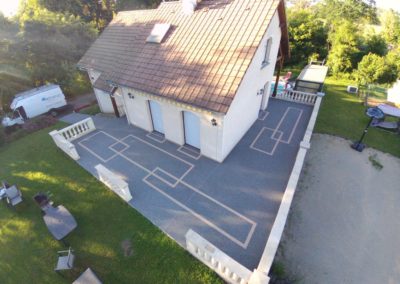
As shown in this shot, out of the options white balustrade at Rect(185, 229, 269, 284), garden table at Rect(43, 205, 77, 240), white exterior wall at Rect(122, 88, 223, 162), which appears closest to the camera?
white balustrade at Rect(185, 229, 269, 284)

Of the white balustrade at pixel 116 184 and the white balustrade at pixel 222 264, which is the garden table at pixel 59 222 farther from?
the white balustrade at pixel 222 264

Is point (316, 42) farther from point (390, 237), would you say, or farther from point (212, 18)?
point (390, 237)

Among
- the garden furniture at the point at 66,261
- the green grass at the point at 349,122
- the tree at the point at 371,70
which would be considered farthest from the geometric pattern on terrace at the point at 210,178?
the tree at the point at 371,70

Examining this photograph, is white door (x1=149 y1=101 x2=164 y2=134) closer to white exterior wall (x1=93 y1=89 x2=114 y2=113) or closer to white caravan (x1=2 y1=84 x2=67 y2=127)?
white exterior wall (x1=93 y1=89 x2=114 y2=113)

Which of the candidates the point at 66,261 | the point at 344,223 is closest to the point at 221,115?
the point at 344,223

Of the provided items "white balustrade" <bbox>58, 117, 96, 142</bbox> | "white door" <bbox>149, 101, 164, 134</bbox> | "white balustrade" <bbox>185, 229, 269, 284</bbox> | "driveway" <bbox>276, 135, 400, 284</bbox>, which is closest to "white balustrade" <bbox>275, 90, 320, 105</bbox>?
"driveway" <bbox>276, 135, 400, 284</bbox>

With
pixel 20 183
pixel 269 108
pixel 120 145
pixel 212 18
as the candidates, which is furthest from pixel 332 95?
pixel 20 183
